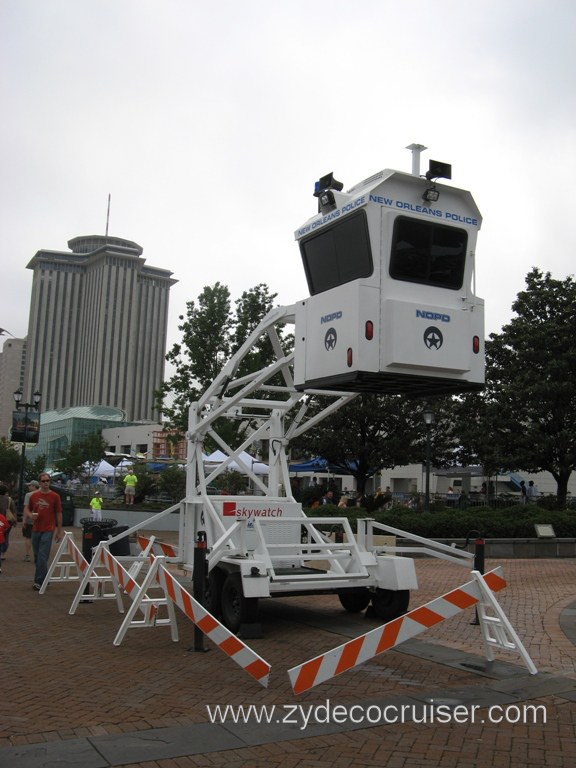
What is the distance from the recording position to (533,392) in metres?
27.4

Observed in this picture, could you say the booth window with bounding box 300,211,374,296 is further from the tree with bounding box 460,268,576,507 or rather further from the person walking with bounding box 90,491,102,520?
the tree with bounding box 460,268,576,507

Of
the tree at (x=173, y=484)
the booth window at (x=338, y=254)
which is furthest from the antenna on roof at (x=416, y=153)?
the tree at (x=173, y=484)

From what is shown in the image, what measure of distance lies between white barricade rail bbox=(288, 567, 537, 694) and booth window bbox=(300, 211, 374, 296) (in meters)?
3.45

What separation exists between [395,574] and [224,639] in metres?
3.18

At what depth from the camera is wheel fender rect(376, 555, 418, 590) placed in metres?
9.07

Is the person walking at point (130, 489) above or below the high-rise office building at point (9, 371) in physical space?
below

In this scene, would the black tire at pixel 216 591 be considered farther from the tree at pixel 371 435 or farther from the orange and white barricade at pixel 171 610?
the tree at pixel 371 435

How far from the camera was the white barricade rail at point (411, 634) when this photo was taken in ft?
19.4

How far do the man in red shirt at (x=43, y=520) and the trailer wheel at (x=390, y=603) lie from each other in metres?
5.20

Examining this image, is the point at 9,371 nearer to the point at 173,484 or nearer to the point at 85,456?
the point at 85,456

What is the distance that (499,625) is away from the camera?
7.00 metres

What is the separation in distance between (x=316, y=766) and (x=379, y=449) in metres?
26.3

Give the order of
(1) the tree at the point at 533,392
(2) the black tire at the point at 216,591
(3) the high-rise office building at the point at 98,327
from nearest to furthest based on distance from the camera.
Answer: (2) the black tire at the point at 216,591
(1) the tree at the point at 533,392
(3) the high-rise office building at the point at 98,327

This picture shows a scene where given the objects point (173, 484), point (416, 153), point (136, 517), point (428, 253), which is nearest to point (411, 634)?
point (428, 253)
